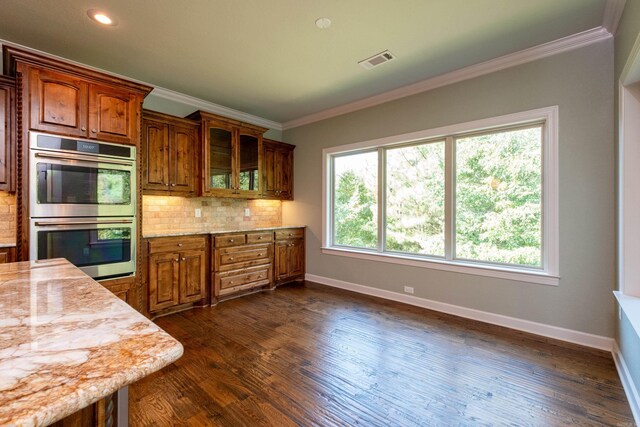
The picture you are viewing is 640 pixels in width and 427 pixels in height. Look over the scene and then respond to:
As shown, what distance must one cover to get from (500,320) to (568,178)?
1551 mm

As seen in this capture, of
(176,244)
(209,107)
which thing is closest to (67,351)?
(176,244)

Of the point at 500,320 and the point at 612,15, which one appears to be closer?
the point at 612,15

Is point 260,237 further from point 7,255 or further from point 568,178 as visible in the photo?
point 568,178

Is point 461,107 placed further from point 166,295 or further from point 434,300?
point 166,295

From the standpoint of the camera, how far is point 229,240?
13.2 ft

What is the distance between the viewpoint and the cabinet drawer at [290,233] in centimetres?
472

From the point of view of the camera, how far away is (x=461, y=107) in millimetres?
3412

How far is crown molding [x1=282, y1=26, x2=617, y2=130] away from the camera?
104 inches

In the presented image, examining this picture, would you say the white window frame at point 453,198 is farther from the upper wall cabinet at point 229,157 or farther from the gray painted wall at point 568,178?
the upper wall cabinet at point 229,157

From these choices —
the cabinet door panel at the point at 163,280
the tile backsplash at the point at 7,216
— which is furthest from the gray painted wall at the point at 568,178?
the tile backsplash at the point at 7,216

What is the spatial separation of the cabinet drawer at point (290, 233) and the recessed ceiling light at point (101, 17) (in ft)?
10.2

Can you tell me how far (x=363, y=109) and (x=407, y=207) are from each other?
157cm

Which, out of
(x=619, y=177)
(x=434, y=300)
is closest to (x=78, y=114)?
(x=434, y=300)

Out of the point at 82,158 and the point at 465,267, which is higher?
the point at 82,158
